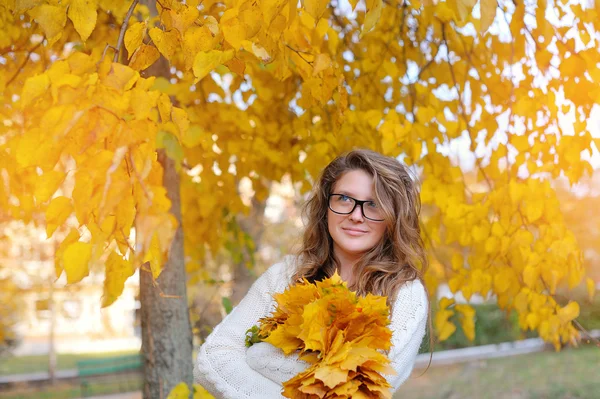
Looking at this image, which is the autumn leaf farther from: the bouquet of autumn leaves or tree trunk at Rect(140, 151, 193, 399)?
tree trunk at Rect(140, 151, 193, 399)

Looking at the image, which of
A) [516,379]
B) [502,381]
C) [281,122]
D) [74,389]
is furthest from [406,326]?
[74,389]

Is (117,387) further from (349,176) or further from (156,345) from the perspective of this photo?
(349,176)

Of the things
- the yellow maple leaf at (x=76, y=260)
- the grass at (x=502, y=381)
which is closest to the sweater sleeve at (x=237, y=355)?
the yellow maple leaf at (x=76, y=260)

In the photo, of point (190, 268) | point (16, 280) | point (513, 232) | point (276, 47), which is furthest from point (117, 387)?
point (276, 47)

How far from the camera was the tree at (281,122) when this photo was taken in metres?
1.33

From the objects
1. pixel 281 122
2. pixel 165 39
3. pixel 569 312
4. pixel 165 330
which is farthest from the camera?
pixel 281 122

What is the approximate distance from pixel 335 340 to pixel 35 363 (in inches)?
609

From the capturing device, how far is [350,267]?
2.14m

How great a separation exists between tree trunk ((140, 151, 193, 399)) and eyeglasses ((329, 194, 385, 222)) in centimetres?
113

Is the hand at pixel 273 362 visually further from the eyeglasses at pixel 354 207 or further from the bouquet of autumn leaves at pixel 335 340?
the eyeglasses at pixel 354 207

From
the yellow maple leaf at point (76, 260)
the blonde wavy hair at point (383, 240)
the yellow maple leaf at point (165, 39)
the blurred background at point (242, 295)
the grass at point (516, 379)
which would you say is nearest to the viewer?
the yellow maple leaf at point (76, 260)

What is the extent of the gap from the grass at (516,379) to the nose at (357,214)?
21.2 ft

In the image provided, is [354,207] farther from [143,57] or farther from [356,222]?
[143,57]

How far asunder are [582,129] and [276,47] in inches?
56.1
